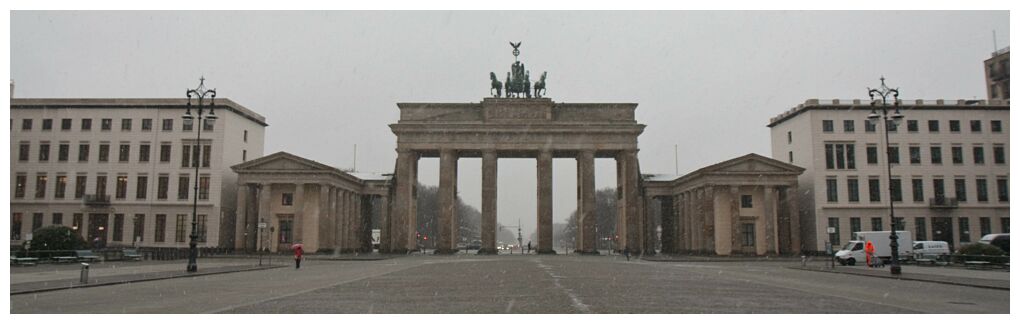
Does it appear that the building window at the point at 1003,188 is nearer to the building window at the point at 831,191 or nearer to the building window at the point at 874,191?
the building window at the point at 874,191

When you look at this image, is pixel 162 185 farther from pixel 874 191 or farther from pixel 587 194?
pixel 874 191

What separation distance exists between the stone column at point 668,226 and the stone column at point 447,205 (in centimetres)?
2160

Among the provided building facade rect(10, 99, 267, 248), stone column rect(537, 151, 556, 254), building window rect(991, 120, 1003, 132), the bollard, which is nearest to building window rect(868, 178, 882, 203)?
building window rect(991, 120, 1003, 132)

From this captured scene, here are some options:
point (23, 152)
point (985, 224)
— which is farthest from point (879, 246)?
point (23, 152)

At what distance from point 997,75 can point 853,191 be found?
85.8 ft

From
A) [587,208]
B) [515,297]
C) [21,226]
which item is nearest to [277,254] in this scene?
[21,226]

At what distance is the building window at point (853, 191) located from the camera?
68312 mm

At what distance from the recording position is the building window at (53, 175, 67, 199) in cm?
6781

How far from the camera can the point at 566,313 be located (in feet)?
46.2

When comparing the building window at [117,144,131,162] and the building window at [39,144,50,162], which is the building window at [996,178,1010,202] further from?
the building window at [39,144,50,162]

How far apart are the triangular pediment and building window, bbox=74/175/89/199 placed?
46.0ft

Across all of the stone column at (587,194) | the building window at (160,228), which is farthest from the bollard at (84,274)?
the stone column at (587,194)

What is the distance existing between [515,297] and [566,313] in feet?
12.9

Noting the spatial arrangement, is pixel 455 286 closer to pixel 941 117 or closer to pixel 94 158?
pixel 94 158
